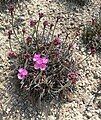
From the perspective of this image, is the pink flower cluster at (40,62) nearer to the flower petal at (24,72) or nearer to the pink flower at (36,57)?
the pink flower at (36,57)

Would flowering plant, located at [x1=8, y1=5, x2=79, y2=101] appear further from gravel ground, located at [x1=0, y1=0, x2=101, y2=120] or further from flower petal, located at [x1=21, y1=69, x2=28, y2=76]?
gravel ground, located at [x1=0, y1=0, x2=101, y2=120]

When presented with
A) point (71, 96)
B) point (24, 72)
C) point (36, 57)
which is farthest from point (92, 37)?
point (24, 72)

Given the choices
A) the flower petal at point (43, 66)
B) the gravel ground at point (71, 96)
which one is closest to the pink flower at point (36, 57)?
the flower petal at point (43, 66)

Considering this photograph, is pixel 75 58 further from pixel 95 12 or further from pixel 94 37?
pixel 95 12

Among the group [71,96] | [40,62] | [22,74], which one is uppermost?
[40,62]

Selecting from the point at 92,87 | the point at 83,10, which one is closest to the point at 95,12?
the point at 83,10

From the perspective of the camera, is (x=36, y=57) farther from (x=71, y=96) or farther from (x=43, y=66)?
(x=71, y=96)
